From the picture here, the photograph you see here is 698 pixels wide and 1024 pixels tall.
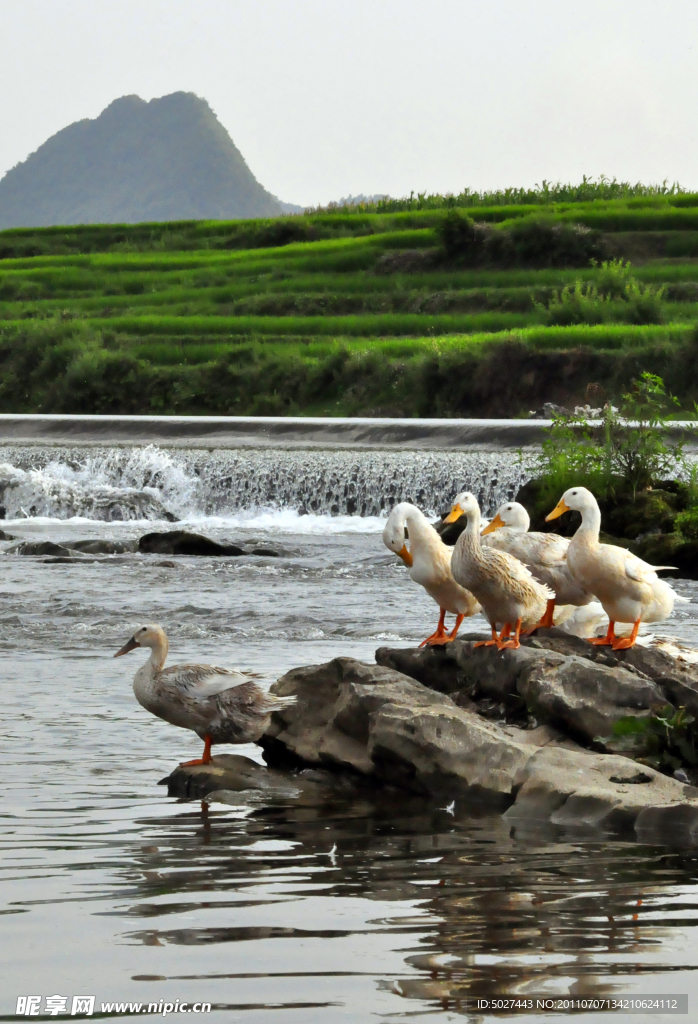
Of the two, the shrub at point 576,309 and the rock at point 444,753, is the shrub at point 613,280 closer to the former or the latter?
the shrub at point 576,309

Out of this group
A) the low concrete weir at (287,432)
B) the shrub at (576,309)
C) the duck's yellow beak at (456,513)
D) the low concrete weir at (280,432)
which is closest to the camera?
the duck's yellow beak at (456,513)

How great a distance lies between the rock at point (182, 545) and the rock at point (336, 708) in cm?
917

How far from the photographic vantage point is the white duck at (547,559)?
6.63 m

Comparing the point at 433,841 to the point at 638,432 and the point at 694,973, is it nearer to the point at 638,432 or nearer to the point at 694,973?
the point at 694,973

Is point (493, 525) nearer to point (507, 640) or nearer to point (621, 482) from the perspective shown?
point (507, 640)

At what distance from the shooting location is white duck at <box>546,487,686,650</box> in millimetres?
6277

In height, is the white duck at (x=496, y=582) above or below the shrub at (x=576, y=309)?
below

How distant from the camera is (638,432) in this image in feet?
52.7

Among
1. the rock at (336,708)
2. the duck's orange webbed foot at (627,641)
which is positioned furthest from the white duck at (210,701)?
the duck's orange webbed foot at (627,641)

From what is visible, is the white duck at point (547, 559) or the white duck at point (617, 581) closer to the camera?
the white duck at point (617, 581)

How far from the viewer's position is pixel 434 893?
400cm

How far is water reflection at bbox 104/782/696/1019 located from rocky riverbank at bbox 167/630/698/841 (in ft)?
0.64

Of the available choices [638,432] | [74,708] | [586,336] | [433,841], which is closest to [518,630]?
[433,841]

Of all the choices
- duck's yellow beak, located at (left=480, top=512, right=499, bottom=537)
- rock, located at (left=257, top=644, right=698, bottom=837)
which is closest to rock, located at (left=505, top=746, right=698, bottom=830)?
rock, located at (left=257, top=644, right=698, bottom=837)
